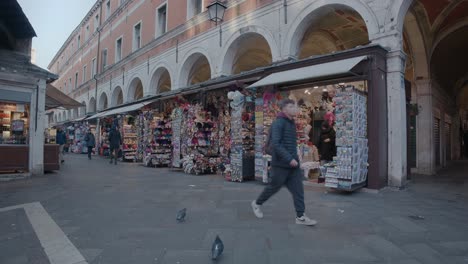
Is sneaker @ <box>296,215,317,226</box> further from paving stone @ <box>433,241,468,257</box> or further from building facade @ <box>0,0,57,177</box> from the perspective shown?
building facade @ <box>0,0,57,177</box>

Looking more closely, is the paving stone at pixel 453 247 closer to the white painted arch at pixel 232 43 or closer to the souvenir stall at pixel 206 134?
the souvenir stall at pixel 206 134

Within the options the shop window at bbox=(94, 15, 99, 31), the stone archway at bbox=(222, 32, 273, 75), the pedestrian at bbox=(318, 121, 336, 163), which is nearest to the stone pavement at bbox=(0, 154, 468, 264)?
the pedestrian at bbox=(318, 121, 336, 163)

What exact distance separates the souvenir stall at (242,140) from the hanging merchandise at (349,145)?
2.53m

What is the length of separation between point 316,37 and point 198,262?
11.4 meters

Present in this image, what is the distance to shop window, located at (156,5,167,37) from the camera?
643 inches

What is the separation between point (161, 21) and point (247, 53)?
223 inches

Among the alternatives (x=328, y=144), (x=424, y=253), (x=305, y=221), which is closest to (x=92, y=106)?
(x=328, y=144)

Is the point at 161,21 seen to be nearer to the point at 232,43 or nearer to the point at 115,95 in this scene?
the point at 232,43

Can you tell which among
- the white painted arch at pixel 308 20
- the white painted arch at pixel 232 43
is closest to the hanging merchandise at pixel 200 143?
the white painted arch at pixel 232 43

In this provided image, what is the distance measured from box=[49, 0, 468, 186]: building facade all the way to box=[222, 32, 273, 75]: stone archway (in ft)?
0.15

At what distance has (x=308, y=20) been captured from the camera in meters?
8.79

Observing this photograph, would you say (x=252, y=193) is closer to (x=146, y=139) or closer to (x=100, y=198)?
(x=100, y=198)

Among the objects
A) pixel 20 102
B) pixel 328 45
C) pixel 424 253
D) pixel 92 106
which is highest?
pixel 328 45

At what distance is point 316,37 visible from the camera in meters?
12.4
